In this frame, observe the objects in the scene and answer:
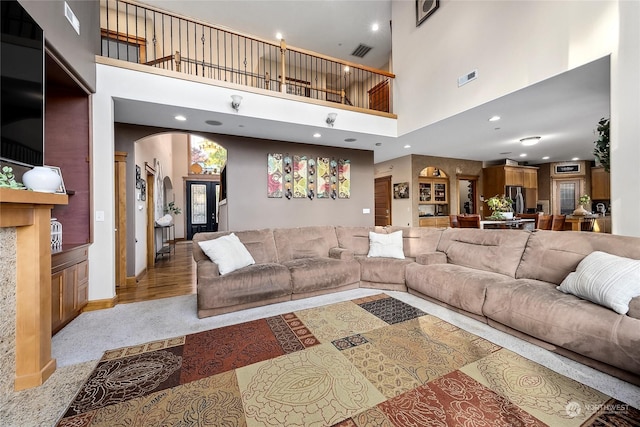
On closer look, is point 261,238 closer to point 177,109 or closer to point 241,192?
point 241,192

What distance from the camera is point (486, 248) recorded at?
3152 mm

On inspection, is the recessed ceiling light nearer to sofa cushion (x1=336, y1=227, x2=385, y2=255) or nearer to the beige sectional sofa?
the beige sectional sofa

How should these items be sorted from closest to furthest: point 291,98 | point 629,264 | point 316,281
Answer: point 629,264 < point 316,281 < point 291,98

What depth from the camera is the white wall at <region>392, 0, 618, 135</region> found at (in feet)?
9.09

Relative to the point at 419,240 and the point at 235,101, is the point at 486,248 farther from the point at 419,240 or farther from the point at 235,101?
the point at 235,101

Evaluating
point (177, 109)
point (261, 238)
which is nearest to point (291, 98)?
point (177, 109)

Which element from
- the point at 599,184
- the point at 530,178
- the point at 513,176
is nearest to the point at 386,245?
the point at 513,176

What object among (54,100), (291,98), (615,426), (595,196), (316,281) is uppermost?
(291,98)

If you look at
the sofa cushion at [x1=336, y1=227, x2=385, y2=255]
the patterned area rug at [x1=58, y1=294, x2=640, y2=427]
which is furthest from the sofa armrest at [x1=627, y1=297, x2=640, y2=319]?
the sofa cushion at [x1=336, y1=227, x2=385, y2=255]

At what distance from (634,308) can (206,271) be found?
3.49 metres

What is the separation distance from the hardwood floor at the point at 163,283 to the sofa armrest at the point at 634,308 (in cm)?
434

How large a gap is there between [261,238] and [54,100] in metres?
2.85

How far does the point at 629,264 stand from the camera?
1885mm

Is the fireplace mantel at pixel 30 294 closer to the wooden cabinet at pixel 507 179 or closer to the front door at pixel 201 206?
the front door at pixel 201 206
